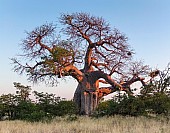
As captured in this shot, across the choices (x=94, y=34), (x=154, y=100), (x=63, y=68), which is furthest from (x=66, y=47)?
(x=154, y=100)

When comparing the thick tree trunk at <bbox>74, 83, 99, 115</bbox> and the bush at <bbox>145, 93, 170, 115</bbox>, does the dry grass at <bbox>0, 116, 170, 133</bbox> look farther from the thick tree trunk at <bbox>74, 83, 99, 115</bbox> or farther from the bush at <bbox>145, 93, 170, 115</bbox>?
the thick tree trunk at <bbox>74, 83, 99, 115</bbox>

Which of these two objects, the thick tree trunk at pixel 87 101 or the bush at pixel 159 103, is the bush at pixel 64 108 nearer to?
the thick tree trunk at pixel 87 101

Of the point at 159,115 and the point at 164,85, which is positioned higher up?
the point at 164,85

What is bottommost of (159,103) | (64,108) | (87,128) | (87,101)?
(87,128)

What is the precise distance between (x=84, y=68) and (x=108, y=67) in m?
1.59

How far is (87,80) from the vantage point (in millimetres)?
20516

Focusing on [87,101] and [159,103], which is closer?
[159,103]

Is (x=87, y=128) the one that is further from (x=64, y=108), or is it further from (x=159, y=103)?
(x=64, y=108)

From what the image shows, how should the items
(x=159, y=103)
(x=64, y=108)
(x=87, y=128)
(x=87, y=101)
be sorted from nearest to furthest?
(x=87, y=128)
(x=159, y=103)
(x=64, y=108)
(x=87, y=101)

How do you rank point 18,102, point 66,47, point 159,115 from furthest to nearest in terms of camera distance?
1. point 66,47
2. point 18,102
3. point 159,115

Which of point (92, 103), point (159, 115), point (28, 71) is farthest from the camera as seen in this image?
point (92, 103)

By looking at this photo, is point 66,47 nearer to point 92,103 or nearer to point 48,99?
point 48,99

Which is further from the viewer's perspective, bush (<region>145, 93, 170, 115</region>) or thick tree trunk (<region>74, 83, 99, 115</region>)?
thick tree trunk (<region>74, 83, 99, 115</region>)

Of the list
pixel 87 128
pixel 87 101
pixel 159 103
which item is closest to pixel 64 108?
pixel 87 101
